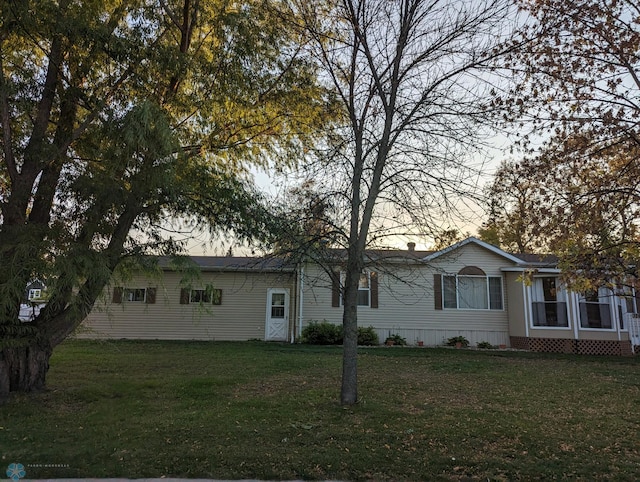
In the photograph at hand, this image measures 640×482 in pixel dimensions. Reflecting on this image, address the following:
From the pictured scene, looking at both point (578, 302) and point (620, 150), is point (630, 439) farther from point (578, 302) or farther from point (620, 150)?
point (578, 302)

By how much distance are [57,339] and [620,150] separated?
459 inches

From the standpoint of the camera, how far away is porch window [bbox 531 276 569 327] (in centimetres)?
1581

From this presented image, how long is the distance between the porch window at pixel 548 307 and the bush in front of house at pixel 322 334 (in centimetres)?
721

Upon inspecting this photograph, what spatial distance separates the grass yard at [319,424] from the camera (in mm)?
4371

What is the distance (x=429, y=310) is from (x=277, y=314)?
5.88m

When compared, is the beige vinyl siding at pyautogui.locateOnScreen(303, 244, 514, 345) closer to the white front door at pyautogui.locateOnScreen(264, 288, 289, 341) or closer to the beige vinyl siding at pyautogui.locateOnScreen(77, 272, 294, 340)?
the white front door at pyautogui.locateOnScreen(264, 288, 289, 341)

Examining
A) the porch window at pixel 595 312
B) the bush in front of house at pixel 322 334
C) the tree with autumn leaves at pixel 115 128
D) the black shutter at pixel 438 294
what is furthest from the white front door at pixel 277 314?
the porch window at pixel 595 312

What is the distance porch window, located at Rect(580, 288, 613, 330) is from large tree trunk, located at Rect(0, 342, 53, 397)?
53.8 ft

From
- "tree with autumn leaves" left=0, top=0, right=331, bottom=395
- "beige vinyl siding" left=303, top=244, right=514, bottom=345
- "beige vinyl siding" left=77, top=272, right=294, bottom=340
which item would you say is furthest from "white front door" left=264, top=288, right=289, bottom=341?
"tree with autumn leaves" left=0, top=0, right=331, bottom=395

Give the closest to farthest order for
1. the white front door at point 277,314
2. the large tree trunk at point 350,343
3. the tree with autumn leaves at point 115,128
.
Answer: the tree with autumn leaves at point 115,128, the large tree trunk at point 350,343, the white front door at point 277,314

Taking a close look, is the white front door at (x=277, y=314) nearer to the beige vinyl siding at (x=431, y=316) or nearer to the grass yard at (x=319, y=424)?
the beige vinyl siding at (x=431, y=316)

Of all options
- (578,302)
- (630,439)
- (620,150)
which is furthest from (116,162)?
(578,302)

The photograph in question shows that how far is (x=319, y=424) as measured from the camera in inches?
225

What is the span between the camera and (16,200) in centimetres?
685
